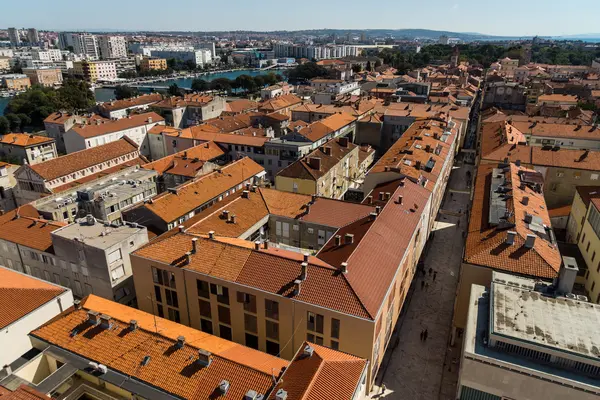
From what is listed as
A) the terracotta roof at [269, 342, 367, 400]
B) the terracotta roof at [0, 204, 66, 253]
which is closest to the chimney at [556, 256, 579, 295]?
the terracotta roof at [269, 342, 367, 400]

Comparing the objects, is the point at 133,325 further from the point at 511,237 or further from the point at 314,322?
the point at 511,237

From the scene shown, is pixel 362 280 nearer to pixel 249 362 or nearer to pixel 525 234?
pixel 249 362

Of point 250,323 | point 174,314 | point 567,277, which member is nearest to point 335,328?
point 250,323

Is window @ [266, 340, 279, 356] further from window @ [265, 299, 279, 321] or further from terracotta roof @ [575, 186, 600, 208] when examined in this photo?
terracotta roof @ [575, 186, 600, 208]

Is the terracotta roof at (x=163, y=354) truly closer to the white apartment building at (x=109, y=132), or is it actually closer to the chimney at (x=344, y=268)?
the chimney at (x=344, y=268)

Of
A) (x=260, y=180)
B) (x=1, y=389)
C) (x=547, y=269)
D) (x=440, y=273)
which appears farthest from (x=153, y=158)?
(x=547, y=269)

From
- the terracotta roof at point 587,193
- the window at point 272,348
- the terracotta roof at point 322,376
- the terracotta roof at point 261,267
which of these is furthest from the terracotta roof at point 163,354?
the terracotta roof at point 587,193
